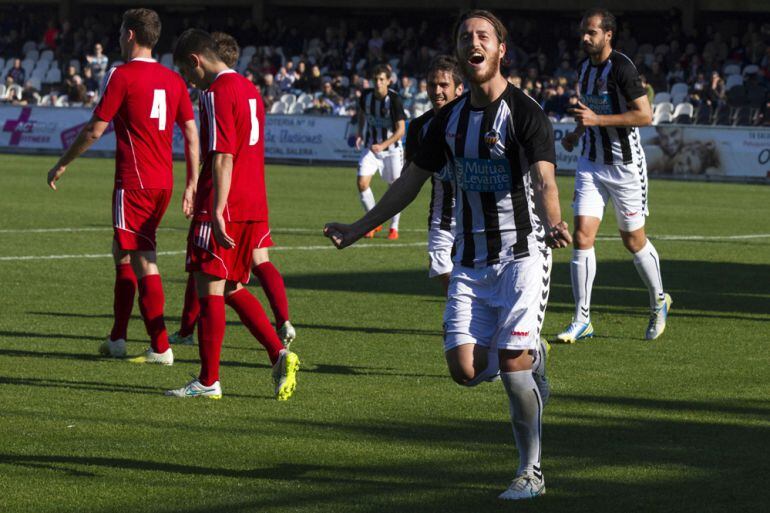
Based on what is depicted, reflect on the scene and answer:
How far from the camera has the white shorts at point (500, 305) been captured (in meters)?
5.93

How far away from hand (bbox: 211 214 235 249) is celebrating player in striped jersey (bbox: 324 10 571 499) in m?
1.71

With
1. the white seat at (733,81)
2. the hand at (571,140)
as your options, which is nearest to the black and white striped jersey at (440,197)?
the hand at (571,140)

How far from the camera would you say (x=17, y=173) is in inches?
1168

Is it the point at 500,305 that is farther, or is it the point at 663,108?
the point at 663,108

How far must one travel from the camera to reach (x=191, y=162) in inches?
360

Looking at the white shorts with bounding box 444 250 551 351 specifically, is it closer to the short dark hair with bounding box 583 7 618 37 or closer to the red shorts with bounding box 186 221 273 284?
the red shorts with bounding box 186 221 273 284

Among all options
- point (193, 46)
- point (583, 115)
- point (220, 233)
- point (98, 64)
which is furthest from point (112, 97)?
point (98, 64)

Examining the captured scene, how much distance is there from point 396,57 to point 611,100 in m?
35.7

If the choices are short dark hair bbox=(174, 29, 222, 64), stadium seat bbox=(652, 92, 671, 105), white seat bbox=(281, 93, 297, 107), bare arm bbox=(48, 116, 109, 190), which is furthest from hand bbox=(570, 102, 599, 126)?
white seat bbox=(281, 93, 297, 107)

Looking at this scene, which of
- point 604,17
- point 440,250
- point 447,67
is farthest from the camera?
point 604,17

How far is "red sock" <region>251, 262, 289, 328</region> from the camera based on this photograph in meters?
9.42

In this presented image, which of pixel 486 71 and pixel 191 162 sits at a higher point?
pixel 486 71

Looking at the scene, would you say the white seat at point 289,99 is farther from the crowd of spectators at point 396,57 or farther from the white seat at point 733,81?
the white seat at point 733,81

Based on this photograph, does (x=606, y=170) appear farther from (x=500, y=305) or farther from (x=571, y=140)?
(x=500, y=305)
